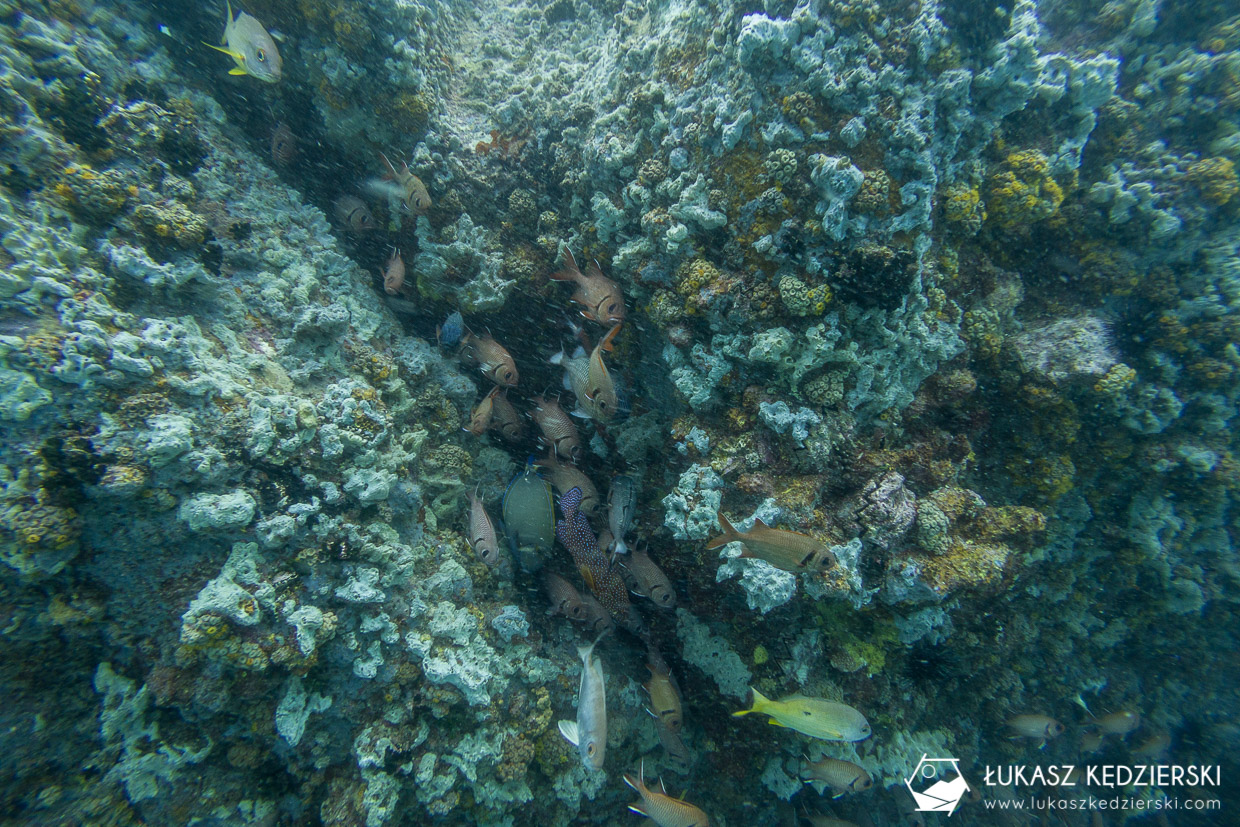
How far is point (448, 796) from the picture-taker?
3.33 m

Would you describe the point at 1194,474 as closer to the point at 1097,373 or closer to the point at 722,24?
the point at 1097,373

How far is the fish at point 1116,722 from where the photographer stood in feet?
17.9

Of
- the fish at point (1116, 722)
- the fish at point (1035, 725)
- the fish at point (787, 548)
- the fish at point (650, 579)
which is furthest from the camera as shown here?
the fish at point (1116, 722)

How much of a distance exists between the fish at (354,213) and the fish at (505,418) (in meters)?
2.02

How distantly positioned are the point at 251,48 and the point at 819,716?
6.22m

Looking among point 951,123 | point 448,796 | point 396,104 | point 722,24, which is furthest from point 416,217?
point 448,796

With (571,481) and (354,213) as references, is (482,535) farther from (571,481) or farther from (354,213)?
(354,213)

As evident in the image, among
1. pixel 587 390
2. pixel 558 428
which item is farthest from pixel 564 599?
pixel 587 390

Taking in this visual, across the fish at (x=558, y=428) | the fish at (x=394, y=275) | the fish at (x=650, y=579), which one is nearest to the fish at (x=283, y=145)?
the fish at (x=394, y=275)

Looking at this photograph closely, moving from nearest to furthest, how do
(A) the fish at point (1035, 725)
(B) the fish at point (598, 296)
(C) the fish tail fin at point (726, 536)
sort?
(C) the fish tail fin at point (726, 536) → (B) the fish at point (598, 296) → (A) the fish at point (1035, 725)

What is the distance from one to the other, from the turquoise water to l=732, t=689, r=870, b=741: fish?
0.03m

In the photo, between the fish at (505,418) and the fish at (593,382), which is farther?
the fish at (505,418)

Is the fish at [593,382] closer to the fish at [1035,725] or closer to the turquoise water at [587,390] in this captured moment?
the turquoise water at [587,390]

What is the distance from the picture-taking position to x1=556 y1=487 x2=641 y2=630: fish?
3848 millimetres
